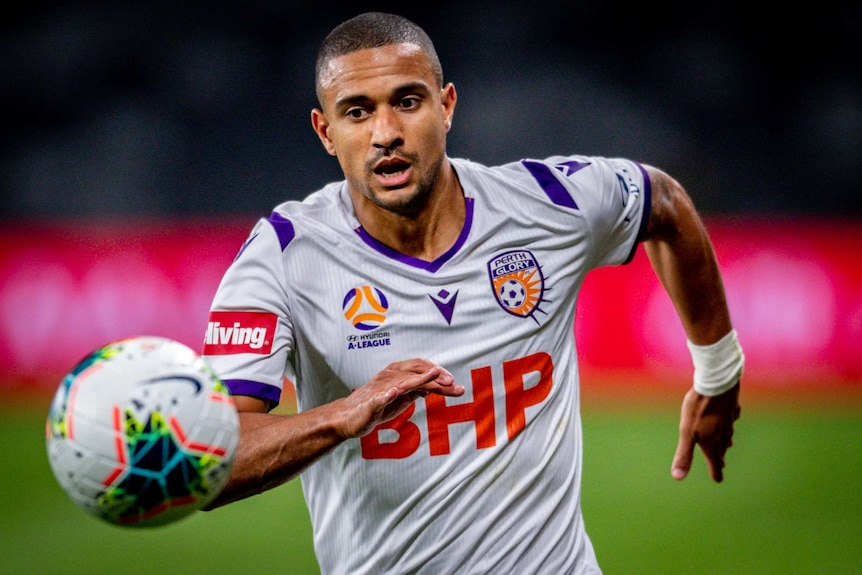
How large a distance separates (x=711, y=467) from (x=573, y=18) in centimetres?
914

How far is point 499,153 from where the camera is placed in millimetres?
11844

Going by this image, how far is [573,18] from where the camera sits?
12.3 metres

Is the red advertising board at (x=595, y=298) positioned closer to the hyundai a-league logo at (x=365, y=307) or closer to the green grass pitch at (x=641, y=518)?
the green grass pitch at (x=641, y=518)

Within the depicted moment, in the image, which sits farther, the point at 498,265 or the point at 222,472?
the point at 498,265

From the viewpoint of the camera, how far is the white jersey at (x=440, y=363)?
3.12 meters

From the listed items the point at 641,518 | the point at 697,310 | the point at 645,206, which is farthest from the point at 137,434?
the point at 641,518

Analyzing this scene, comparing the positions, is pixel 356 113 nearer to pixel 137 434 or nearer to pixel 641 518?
pixel 137 434

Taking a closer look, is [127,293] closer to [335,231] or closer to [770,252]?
[770,252]

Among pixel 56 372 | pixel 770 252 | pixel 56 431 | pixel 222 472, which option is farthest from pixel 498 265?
pixel 56 372

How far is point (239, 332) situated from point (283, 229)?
391mm

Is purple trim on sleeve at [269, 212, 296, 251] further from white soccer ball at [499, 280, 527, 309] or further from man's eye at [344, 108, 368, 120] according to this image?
white soccer ball at [499, 280, 527, 309]

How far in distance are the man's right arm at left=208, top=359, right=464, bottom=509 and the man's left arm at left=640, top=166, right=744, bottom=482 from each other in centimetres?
133

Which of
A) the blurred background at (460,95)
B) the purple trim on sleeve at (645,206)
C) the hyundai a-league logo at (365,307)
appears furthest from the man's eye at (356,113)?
the blurred background at (460,95)

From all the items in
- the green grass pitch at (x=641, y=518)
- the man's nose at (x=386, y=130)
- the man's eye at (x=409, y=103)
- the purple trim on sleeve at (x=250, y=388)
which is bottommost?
the green grass pitch at (x=641, y=518)
